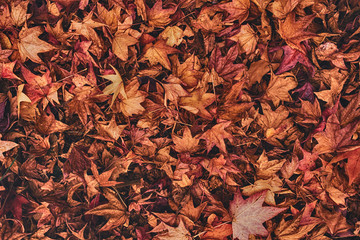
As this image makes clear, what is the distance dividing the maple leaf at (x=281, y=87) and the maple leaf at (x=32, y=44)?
0.88m

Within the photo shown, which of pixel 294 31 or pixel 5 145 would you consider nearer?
pixel 294 31

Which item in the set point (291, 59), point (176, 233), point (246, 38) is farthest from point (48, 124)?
point (291, 59)

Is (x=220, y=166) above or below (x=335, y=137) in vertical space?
below

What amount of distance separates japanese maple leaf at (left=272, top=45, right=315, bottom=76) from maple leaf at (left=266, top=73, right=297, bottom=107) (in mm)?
34

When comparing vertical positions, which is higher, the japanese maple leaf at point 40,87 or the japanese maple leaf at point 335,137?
the japanese maple leaf at point 40,87

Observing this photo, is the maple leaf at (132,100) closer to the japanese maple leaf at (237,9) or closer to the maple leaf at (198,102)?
the maple leaf at (198,102)

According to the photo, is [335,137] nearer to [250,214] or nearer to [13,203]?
[250,214]

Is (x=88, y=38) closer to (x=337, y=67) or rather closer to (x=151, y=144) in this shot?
(x=151, y=144)

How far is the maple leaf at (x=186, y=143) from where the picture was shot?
1.02 metres

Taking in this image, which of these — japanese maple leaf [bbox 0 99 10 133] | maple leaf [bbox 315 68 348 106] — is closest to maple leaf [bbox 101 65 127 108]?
japanese maple leaf [bbox 0 99 10 133]

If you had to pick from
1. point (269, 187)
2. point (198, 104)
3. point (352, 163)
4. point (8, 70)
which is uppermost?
point (8, 70)

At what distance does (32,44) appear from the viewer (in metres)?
1.04

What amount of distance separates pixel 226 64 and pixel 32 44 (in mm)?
779

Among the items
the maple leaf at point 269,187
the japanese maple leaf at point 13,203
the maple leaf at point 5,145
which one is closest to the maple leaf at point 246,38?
the maple leaf at point 269,187
